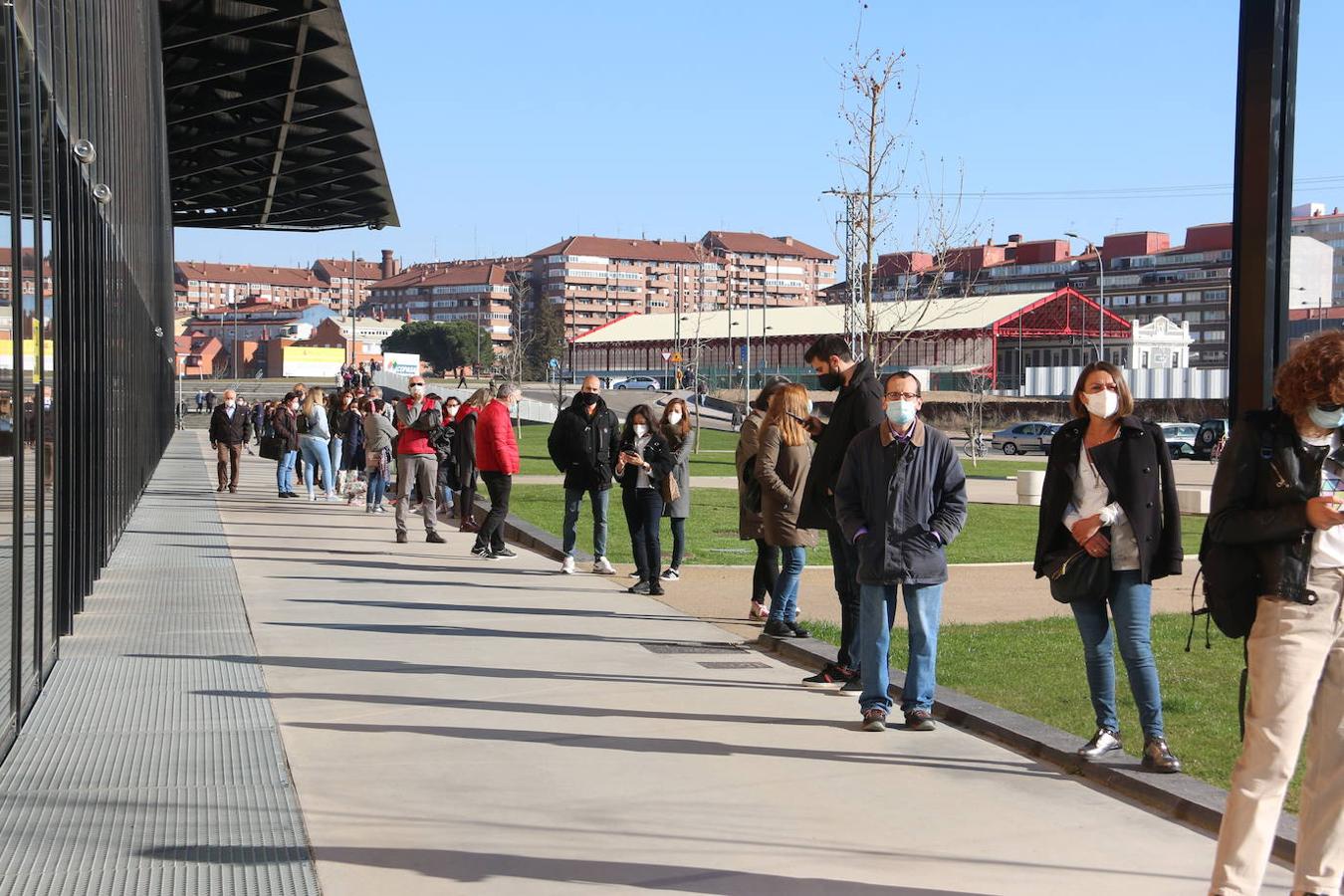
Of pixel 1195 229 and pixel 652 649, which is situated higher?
pixel 1195 229

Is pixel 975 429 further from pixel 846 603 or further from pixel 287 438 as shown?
pixel 846 603

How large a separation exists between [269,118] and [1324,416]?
3521 cm

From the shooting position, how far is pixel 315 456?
82.2 feet

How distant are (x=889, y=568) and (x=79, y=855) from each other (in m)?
3.84

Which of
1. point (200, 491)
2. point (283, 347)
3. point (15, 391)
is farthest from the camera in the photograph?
point (283, 347)

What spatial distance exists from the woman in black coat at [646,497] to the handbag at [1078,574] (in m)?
6.58

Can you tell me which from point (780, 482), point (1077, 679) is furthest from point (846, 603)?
point (780, 482)

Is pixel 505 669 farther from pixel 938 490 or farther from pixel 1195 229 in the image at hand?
pixel 1195 229

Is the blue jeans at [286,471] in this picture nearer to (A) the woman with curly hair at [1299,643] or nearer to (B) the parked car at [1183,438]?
(A) the woman with curly hair at [1299,643]

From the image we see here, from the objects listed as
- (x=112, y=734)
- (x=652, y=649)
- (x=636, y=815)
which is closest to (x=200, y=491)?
(x=652, y=649)

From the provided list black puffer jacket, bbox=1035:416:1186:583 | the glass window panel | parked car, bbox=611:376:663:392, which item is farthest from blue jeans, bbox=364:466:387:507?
parked car, bbox=611:376:663:392

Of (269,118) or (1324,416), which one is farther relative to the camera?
(269,118)

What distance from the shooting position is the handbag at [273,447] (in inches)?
1074

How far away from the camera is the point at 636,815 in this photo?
6043mm
